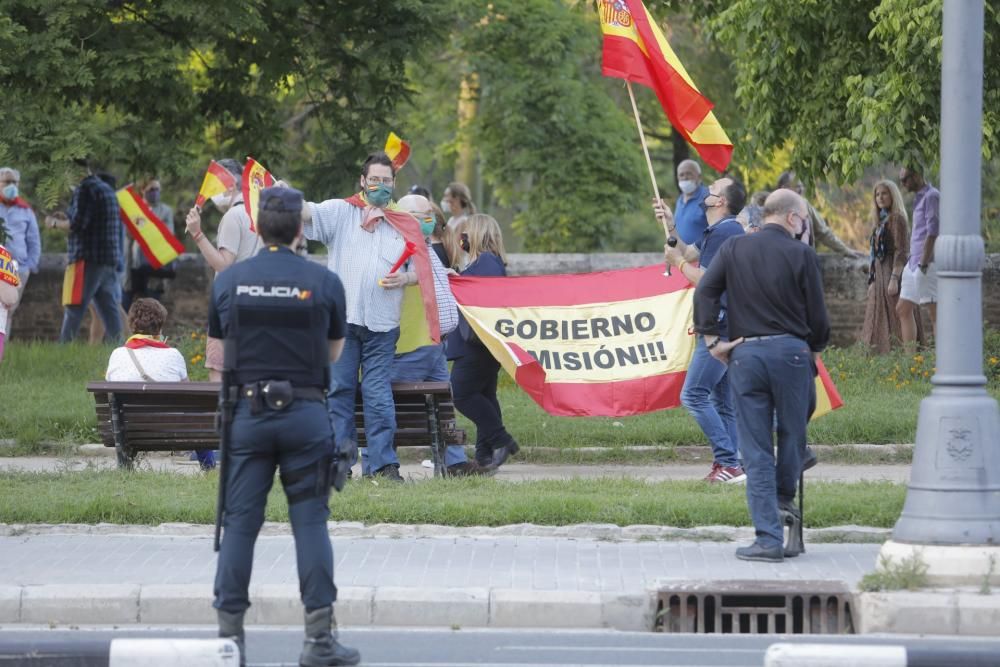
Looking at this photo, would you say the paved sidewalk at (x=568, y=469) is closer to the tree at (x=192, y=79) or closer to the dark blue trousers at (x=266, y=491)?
the tree at (x=192, y=79)

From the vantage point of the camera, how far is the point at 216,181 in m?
11.7

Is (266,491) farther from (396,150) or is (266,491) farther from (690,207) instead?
(690,207)

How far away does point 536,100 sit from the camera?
29141 millimetres

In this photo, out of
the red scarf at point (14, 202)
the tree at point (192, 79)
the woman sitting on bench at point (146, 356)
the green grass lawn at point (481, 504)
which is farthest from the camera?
the red scarf at point (14, 202)

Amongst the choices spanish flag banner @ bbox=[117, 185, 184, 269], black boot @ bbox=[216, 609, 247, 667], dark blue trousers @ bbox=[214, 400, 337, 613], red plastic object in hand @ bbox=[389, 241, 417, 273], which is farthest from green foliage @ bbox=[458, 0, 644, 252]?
black boot @ bbox=[216, 609, 247, 667]

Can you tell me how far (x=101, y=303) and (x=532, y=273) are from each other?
16.2 ft

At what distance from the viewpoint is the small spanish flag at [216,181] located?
1160cm

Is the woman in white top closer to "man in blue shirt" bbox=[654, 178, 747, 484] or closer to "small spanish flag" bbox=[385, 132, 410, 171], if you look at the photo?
"small spanish flag" bbox=[385, 132, 410, 171]

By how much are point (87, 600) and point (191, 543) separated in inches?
54.9

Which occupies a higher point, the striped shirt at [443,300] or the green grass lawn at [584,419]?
the striped shirt at [443,300]

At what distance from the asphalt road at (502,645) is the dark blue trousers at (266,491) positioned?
0.42m

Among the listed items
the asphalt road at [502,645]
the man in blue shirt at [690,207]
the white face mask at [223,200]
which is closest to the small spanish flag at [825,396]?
the man in blue shirt at [690,207]

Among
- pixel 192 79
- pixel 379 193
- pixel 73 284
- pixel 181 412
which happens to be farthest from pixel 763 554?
pixel 192 79

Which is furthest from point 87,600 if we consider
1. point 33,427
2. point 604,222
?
point 604,222
